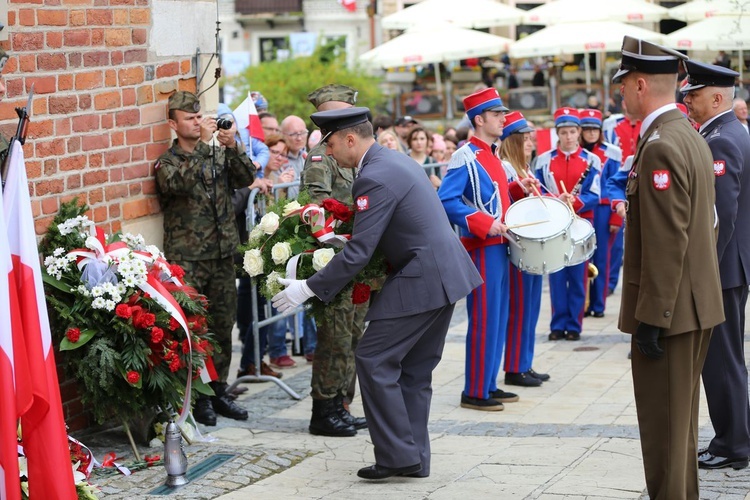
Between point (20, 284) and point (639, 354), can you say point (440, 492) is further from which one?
point (20, 284)

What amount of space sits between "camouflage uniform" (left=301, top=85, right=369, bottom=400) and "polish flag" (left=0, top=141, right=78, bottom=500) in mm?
2329

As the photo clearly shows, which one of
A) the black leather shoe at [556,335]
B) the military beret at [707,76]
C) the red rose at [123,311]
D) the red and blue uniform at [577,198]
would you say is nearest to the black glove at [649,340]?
the military beret at [707,76]

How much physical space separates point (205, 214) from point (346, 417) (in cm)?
160

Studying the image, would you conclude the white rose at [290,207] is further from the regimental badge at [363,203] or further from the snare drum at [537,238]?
the snare drum at [537,238]

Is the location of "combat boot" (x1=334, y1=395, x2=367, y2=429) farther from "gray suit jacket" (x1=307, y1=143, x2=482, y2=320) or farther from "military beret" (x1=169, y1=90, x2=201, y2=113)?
"military beret" (x1=169, y1=90, x2=201, y2=113)

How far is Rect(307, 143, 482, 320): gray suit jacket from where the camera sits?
6.42 meters

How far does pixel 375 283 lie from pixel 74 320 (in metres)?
1.65

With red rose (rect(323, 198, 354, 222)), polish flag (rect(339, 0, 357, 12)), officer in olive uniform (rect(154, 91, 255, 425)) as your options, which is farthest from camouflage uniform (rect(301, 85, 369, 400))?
polish flag (rect(339, 0, 357, 12))

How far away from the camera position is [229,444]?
7.46 meters

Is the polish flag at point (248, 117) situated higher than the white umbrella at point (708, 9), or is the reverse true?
the white umbrella at point (708, 9)

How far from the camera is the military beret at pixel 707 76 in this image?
658cm

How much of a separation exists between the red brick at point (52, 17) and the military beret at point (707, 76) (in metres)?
3.49

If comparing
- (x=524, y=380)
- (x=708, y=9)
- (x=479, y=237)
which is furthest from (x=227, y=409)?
(x=708, y=9)

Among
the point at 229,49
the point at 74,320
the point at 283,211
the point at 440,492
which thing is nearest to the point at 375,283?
the point at 283,211
